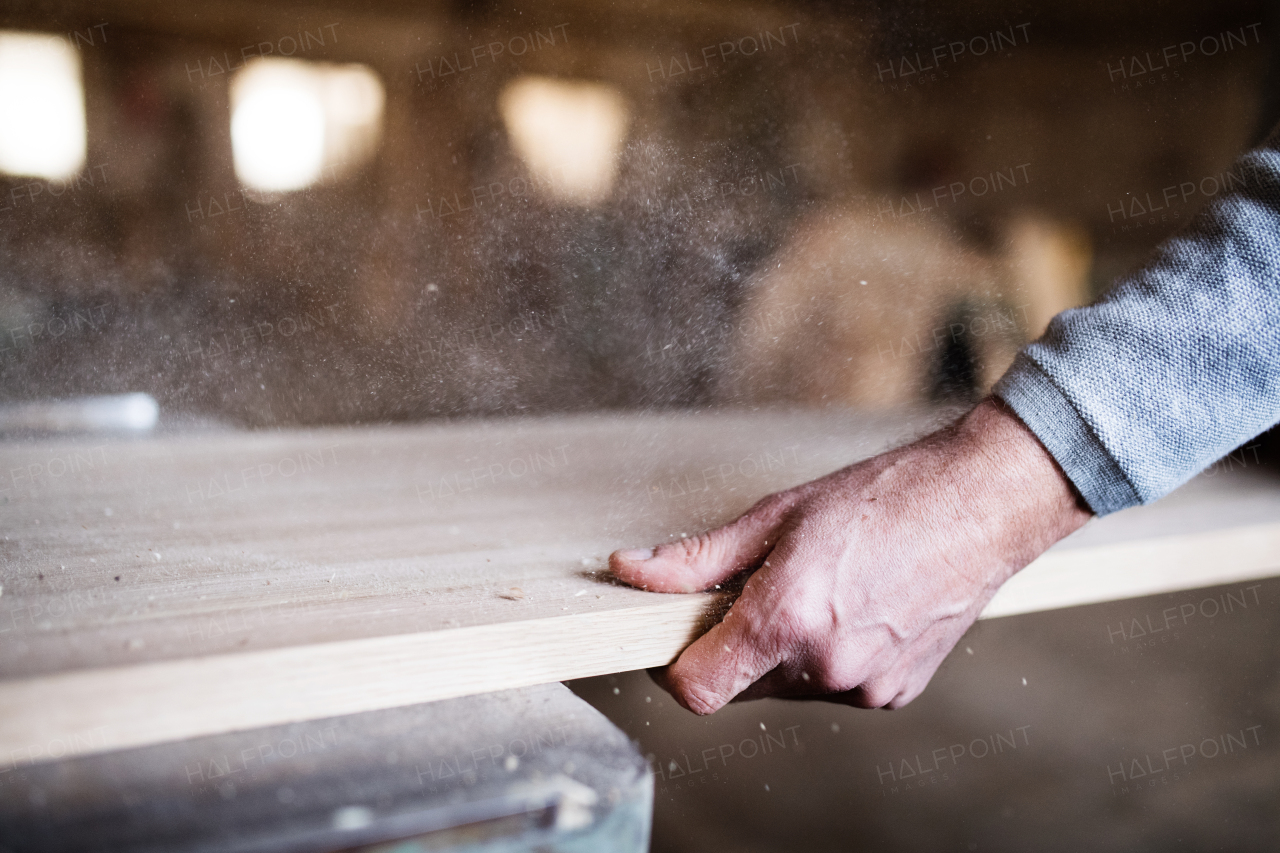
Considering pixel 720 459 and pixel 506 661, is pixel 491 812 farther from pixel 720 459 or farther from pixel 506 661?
pixel 720 459

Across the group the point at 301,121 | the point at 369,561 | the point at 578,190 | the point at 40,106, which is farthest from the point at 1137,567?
the point at 40,106

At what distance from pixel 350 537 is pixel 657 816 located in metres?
0.56

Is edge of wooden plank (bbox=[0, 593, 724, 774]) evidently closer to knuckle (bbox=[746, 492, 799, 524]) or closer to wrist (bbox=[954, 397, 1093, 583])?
knuckle (bbox=[746, 492, 799, 524])

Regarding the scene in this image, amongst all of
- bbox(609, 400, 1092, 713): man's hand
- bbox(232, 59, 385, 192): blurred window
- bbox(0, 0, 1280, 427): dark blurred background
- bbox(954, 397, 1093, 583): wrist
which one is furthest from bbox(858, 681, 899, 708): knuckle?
bbox(232, 59, 385, 192): blurred window

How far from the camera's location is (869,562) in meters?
0.44

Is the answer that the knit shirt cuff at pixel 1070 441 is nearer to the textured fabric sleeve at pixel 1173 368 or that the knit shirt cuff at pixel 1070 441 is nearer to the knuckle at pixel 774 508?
the textured fabric sleeve at pixel 1173 368

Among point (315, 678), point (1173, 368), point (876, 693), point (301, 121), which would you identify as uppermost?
point (301, 121)

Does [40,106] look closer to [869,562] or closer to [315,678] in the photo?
[315,678]

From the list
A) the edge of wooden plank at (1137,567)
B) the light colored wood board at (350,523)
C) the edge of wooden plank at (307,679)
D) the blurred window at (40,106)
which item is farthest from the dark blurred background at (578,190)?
the edge of wooden plank at (307,679)

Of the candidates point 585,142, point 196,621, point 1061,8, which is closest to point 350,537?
point 196,621

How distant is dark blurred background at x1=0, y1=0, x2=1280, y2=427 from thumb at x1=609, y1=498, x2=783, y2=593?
66 cm

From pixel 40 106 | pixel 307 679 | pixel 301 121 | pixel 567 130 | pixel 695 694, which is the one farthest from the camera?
pixel 567 130

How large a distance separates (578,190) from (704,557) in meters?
0.73

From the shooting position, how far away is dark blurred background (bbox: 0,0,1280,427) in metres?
0.86
